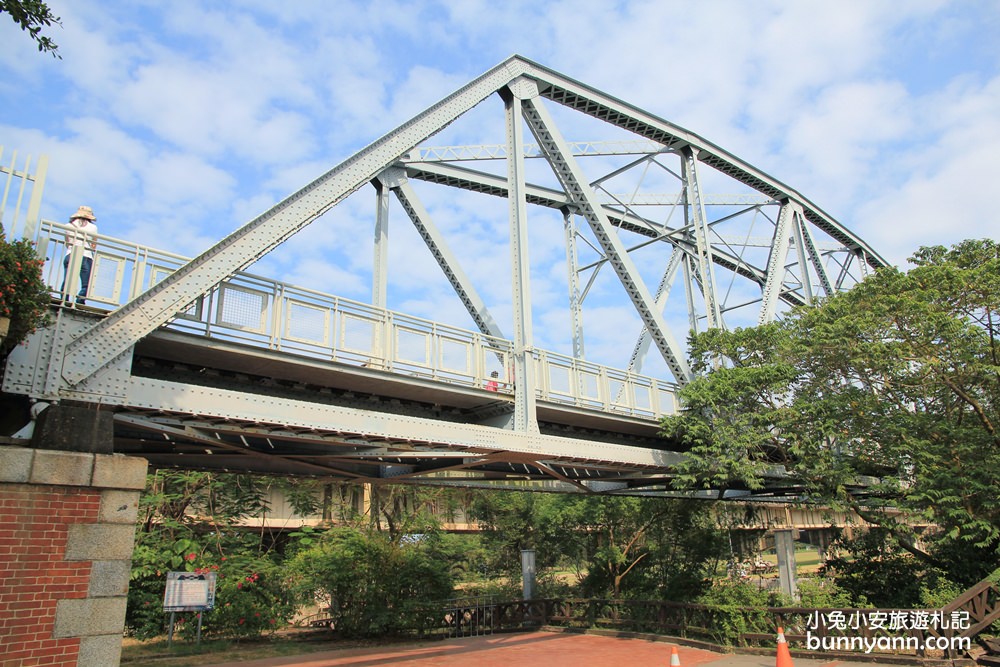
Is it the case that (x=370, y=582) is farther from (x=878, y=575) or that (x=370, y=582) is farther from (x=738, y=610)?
(x=878, y=575)

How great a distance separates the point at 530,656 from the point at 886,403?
36.8ft

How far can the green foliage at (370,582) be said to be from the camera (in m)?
20.2

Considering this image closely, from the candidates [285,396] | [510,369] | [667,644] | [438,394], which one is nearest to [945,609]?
[667,644]

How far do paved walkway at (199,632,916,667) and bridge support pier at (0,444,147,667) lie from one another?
10081mm

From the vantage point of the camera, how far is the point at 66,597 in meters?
6.57

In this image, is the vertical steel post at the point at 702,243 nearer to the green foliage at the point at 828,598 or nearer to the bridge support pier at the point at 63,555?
the green foliage at the point at 828,598

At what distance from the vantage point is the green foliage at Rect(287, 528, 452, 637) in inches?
797

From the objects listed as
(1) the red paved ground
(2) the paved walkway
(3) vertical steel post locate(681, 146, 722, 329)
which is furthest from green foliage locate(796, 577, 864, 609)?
(3) vertical steel post locate(681, 146, 722, 329)

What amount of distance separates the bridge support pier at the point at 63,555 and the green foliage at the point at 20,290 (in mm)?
975

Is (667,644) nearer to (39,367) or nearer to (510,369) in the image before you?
(510,369)

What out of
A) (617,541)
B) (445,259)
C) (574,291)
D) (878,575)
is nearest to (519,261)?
(445,259)

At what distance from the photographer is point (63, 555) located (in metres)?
6.61

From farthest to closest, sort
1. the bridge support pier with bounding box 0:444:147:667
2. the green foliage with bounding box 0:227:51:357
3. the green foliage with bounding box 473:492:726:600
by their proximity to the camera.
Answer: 1. the green foliage with bounding box 473:492:726:600
2. the green foliage with bounding box 0:227:51:357
3. the bridge support pier with bounding box 0:444:147:667

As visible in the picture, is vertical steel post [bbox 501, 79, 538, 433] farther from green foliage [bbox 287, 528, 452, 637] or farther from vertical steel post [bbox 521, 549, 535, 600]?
vertical steel post [bbox 521, 549, 535, 600]
